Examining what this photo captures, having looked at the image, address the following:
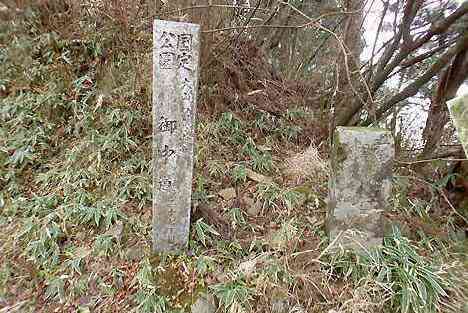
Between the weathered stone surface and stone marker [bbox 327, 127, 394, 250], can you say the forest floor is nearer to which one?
the weathered stone surface

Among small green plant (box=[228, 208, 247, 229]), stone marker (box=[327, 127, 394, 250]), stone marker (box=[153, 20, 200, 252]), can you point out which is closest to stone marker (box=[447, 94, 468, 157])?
stone marker (box=[327, 127, 394, 250])

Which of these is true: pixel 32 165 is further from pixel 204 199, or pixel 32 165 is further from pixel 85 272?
pixel 204 199

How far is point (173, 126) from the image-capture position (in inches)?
95.7

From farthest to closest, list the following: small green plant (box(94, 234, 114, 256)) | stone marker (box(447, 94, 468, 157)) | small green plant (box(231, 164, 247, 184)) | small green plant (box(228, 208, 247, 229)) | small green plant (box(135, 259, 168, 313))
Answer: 1. small green plant (box(231, 164, 247, 184))
2. small green plant (box(228, 208, 247, 229))
3. small green plant (box(94, 234, 114, 256))
4. small green plant (box(135, 259, 168, 313))
5. stone marker (box(447, 94, 468, 157))

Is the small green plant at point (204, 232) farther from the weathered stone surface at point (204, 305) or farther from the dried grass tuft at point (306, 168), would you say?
the dried grass tuft at point (306, 168)

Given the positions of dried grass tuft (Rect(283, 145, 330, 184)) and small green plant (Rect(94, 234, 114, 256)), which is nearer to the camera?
small green plant (Rect(94, 234, 114, 256))

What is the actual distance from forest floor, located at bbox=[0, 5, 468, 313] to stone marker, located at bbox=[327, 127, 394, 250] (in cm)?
19

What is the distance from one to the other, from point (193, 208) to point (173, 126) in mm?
905

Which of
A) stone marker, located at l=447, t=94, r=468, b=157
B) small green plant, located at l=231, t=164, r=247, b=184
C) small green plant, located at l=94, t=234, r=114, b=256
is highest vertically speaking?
stone marker, located at l=447, t=94, r=468, b=157

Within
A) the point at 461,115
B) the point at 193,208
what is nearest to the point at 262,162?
the point at 193,208

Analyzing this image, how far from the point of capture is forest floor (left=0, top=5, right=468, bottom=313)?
2492 mm

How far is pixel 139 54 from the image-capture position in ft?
13.0

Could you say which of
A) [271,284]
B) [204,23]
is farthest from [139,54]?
[271,284]

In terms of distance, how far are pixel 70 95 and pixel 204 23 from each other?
1.94 m
